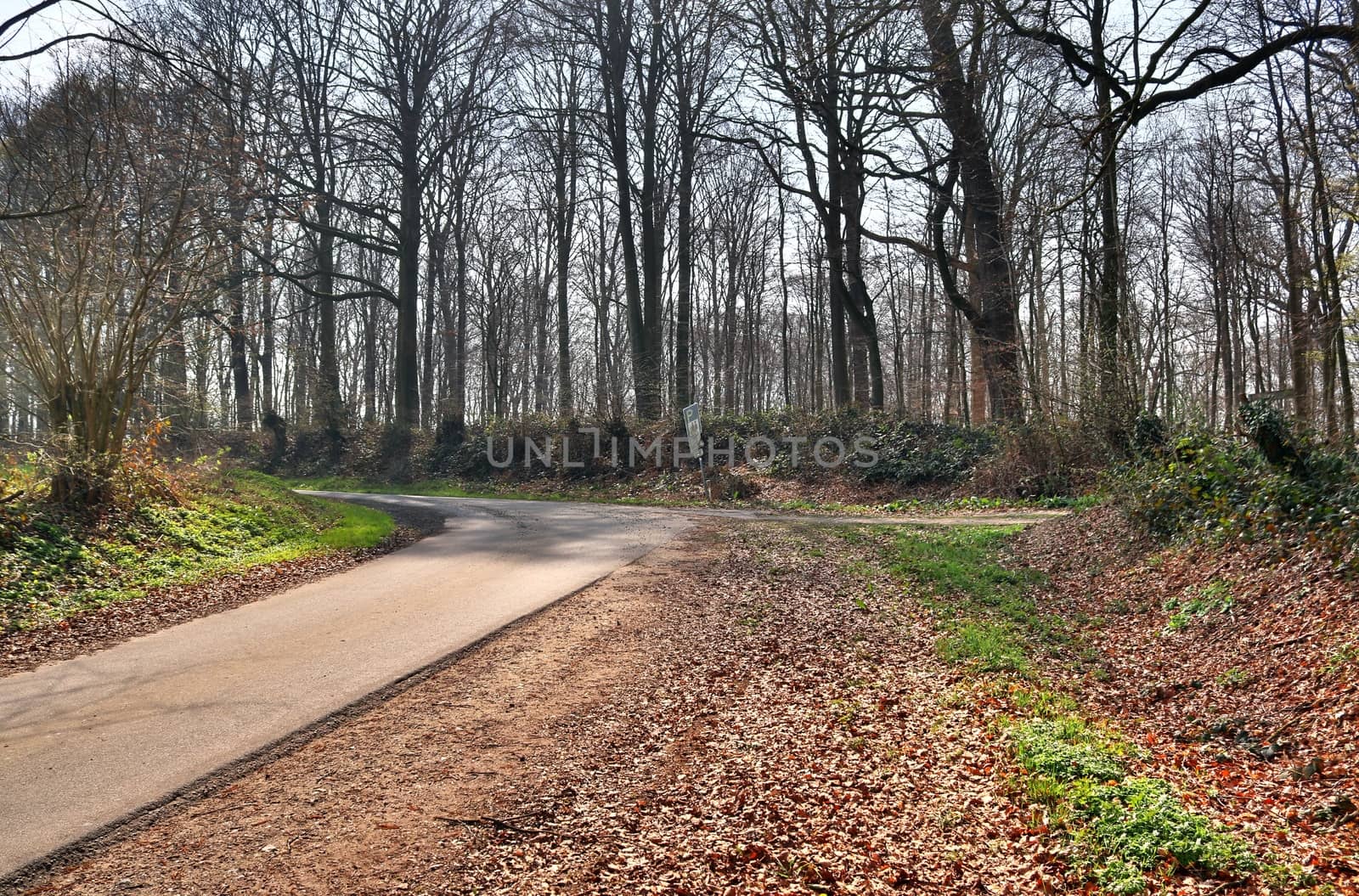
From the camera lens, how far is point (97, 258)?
12.4m

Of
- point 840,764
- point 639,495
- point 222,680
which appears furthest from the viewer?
point 639,495

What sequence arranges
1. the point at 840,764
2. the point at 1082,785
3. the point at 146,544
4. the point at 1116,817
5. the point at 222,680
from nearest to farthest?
the point at 1116,817 → the point at 1082,785 → the point at 840,764 → the point at 222,680 → the point at 146,544

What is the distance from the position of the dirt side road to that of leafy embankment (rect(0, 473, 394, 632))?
4941 millimetres

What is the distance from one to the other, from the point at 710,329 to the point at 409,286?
22.4 metres

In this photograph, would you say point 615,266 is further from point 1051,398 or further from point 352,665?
point 352,665

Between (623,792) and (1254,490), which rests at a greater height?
(1254,490)

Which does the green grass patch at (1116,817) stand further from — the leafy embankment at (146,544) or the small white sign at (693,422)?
the small white sign at (693,422)

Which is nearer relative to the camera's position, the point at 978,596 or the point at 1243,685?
the point at 1243,685

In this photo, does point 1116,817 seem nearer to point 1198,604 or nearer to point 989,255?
point 1198,604

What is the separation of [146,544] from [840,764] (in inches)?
388

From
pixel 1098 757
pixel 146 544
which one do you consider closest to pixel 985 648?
pixel 1098 757

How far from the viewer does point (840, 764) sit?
17.8 ft

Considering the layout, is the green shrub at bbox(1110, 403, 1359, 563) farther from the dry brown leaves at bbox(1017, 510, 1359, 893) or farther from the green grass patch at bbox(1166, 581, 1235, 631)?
the green grass patch at bbox(1166, 581, 1235, 631)

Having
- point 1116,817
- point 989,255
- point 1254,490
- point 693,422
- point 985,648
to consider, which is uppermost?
point 989,255
